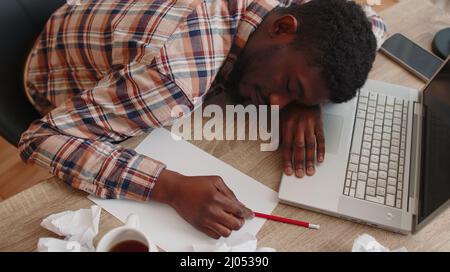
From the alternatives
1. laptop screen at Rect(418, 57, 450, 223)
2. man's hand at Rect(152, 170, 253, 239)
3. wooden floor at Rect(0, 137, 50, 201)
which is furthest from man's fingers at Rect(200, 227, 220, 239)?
wooden floor at Rect(0, 137, 50, 201)

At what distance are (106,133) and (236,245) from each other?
334 millimetres

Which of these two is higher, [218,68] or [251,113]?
[218,68]

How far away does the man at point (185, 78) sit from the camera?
0.68 m

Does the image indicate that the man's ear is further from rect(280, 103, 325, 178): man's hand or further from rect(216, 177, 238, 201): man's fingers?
rect(216, 177, 238, 201): man's fingers

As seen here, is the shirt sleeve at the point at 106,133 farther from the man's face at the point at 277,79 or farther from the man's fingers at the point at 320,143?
the man's fingers at the point at 320,143

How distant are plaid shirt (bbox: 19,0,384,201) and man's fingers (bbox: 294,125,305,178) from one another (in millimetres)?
221

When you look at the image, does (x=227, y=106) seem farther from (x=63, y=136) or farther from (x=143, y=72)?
(x=63, y=136)

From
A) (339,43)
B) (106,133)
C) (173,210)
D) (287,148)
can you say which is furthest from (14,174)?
(339,43)

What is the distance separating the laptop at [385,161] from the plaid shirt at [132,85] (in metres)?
0.27

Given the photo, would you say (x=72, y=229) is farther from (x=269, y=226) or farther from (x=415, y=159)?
(x=415, y=159)

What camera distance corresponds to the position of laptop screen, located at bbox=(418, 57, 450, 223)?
1.99 feet
